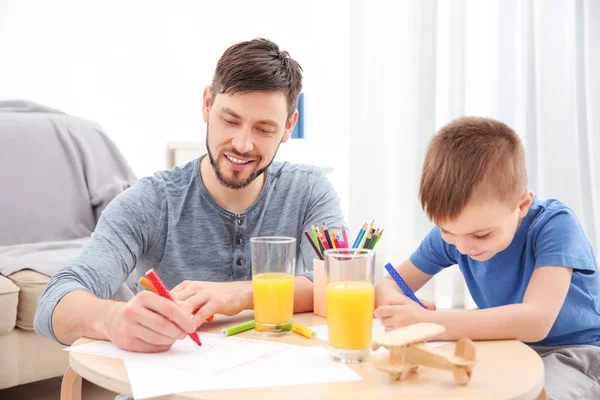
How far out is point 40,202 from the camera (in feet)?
8.86

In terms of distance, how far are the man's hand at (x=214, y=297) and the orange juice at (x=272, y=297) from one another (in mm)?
79

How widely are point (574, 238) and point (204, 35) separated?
281 centimetres

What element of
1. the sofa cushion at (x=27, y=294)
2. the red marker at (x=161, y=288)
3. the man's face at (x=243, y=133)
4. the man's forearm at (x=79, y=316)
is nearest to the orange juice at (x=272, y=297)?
the red marker at (x=161, y=288)

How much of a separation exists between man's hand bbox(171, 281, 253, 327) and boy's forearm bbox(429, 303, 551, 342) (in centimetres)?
34

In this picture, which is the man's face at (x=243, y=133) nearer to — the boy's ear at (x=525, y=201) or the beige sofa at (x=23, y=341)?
the boy's ear at (x=525, y=201)

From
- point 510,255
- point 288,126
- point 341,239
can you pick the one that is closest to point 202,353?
point 341,239

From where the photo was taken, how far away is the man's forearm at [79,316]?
1.10 metres

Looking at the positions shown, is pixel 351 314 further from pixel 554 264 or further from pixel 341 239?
pixel 554 264

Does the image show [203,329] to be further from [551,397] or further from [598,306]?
[598,306]

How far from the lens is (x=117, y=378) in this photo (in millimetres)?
911

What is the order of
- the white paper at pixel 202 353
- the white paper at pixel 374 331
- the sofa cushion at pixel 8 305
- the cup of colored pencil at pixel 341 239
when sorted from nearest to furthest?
the white paper at pixel 202 353
the white paper at pixel 374 331
the cup of colored pencil at pixel 341 239
the sofa cushion at pixel 8 305

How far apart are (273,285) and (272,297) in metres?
0.02

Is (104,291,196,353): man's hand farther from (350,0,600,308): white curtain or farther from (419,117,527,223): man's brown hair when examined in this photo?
(350,0,600,308): white curtain

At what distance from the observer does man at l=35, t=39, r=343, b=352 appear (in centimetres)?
140
